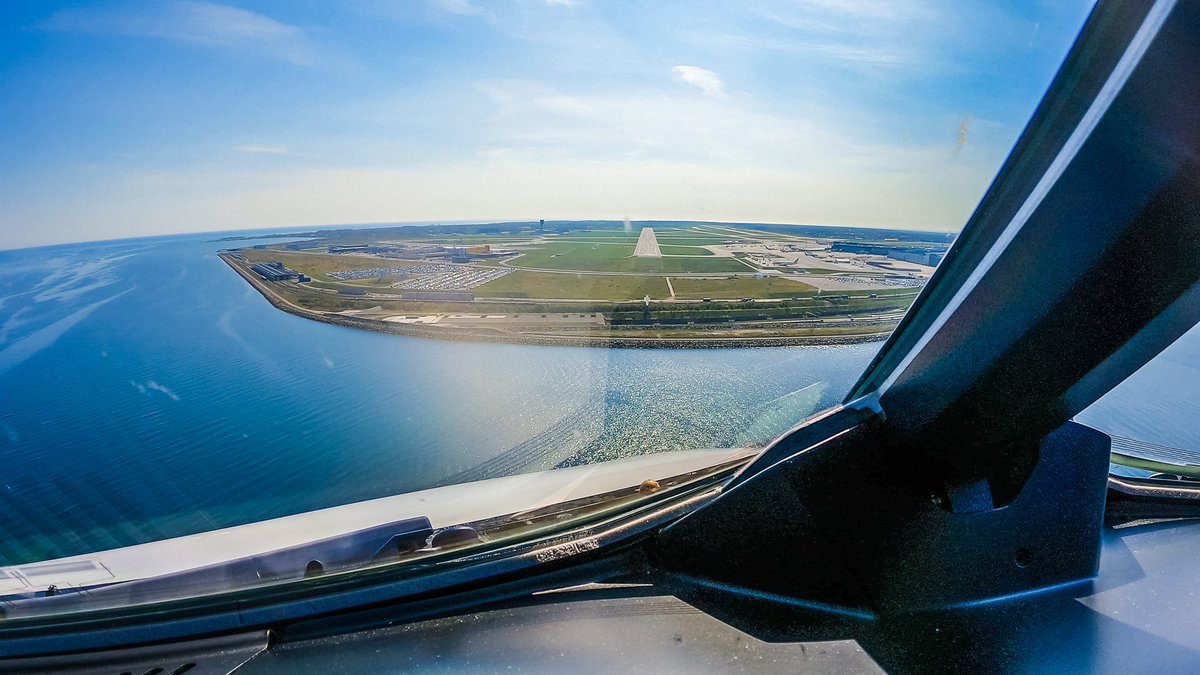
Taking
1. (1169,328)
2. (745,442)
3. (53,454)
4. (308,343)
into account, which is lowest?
(745,442)

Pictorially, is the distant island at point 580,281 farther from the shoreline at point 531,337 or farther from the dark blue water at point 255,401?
the dark blue water at point 255,401

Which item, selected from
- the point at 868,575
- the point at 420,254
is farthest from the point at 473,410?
the point at 868,575

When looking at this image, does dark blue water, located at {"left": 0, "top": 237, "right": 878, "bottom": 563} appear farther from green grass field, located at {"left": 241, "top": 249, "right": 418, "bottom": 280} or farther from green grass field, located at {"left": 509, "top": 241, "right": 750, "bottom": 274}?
green grass field, located at {"left": 509, "top": 241, "right": 750, "bottom": 274}

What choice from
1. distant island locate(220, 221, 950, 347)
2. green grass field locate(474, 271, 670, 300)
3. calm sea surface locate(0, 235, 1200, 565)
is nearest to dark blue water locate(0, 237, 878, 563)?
calm sea surface locate(0, 235, 1200, 565)

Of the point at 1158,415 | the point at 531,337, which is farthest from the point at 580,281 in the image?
the point at 1158,415

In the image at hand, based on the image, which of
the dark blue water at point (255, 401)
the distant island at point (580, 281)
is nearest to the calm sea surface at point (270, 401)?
the dark blue water at point (255, 401)

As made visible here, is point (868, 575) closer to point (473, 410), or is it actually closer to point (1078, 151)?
point (1078, 151)
